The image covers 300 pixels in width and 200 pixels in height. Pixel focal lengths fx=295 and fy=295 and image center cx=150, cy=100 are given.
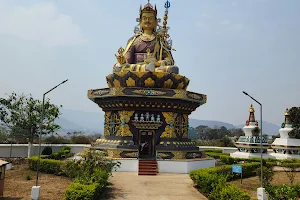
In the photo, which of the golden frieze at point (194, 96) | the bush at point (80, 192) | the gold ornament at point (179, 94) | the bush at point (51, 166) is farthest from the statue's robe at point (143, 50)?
the bush at point (80, 192)

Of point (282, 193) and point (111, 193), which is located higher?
point (282, 193)

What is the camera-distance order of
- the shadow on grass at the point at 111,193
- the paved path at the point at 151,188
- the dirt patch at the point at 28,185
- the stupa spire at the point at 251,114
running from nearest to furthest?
the dirt patch at the point at 28,185, the shadow on grass at the point at 111,193, the paved path at the point at 151,188, the stupa spire at the point at 251,114

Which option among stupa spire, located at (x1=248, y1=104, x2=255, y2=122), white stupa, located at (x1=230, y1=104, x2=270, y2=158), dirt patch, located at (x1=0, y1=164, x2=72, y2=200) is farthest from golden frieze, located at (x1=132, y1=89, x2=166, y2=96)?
stupa spire, located at (x1=248, y1=104, x2=255, y2=122)

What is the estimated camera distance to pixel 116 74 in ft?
76.4

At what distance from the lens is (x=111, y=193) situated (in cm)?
1346

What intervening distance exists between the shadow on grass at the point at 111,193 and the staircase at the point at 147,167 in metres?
4.81

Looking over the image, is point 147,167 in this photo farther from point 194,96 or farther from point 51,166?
point 194,96

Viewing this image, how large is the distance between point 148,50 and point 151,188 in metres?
13.3

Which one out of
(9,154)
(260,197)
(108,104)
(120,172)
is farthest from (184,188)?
(9,154)

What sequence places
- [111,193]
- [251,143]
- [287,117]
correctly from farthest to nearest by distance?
[287,117] < [251,143] < [111,193]

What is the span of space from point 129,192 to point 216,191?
163 inches

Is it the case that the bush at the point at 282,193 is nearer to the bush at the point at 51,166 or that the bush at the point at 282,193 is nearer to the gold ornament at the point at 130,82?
the bush at the point at 51,166

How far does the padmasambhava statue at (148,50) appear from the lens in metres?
23.8

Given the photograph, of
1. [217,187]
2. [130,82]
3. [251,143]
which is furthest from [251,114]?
[217,187]
